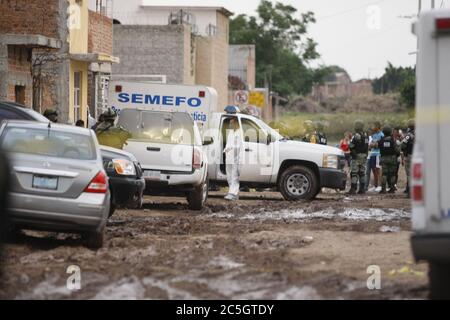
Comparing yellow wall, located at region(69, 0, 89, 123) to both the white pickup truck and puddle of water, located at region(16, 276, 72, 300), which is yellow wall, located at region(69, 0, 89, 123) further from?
puddle of water, located at region(16, 276, 72, 300)

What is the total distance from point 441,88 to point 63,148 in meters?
6.16

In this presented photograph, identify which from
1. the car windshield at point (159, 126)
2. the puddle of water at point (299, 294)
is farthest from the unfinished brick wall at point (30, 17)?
the puddle of water at point (299, 294)

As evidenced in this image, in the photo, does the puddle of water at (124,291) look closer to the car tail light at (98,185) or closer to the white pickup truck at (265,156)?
the car tail light at (98,185)

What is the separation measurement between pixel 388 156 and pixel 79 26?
10.0 metres

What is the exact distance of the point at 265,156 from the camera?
25.5m

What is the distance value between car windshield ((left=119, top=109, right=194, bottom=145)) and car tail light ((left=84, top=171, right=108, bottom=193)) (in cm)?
745

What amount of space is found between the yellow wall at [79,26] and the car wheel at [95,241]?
17.8 m

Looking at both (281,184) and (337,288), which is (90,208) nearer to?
(337,288)

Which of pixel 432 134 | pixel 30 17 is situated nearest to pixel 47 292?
pixel 432 134

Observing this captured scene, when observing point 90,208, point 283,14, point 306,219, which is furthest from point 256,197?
point 283,14

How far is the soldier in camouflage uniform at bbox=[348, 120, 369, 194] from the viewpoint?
2900 cm

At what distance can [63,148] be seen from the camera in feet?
48.0

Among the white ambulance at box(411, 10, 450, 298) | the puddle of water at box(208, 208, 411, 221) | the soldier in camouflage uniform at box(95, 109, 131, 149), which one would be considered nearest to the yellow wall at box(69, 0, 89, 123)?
the soldier in camouflage uniform at box(95, 109, 131, 149)

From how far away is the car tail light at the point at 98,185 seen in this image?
46.1 ft
